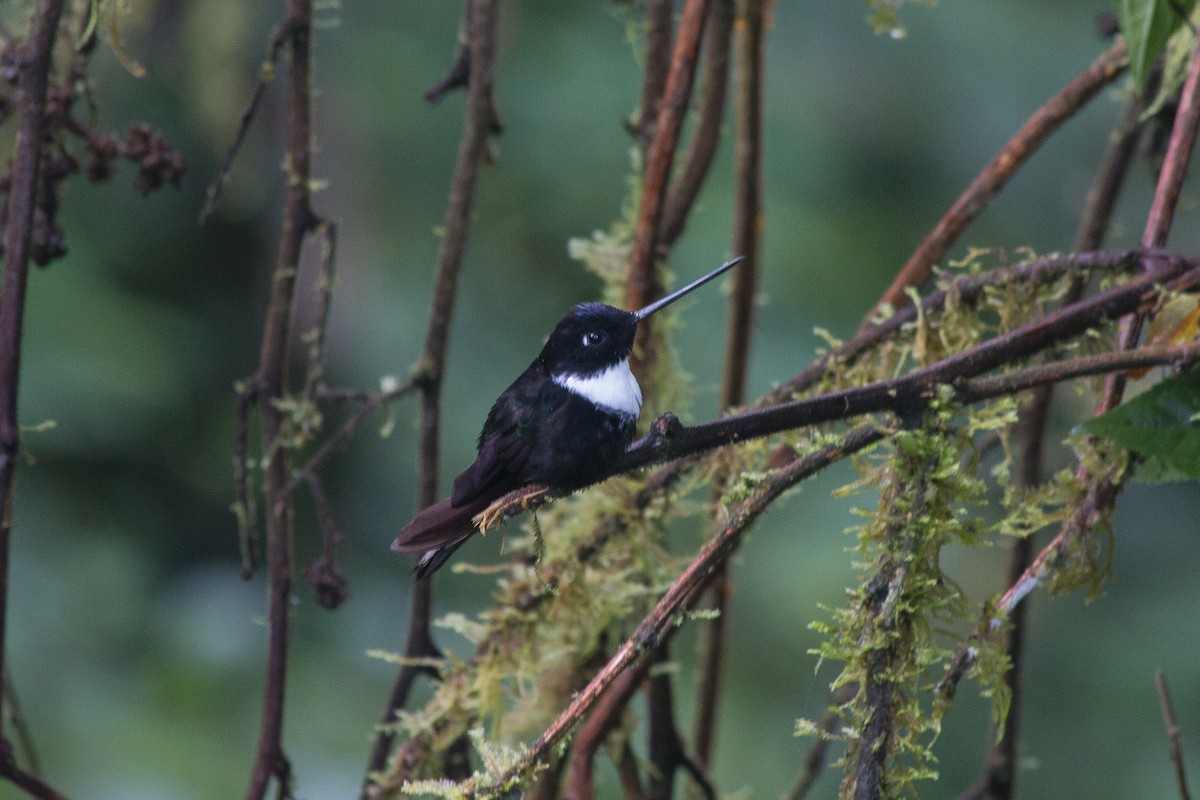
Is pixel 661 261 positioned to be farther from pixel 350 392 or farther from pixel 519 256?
pixel 519 256

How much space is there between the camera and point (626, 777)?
7.14 ft

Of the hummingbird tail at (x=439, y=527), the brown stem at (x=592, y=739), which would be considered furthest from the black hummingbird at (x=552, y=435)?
the brown stem at (x=592, y=739)

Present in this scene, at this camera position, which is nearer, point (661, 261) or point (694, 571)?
point (694, 571)

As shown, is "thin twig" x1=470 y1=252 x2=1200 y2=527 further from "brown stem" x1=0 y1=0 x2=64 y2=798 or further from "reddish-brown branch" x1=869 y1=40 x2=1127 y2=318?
"brown stem" x1=0 y1=0 x2=64 y2=798

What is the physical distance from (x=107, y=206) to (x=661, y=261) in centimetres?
280

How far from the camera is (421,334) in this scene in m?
4.14

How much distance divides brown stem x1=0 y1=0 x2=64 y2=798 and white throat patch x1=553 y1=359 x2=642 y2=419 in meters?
0.68

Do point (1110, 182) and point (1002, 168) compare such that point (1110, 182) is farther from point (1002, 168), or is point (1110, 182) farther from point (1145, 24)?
point (1145, 24)

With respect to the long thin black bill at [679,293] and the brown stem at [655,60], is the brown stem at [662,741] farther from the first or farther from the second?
the brown stem at [655,60]

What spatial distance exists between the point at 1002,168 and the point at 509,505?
1.04 metres

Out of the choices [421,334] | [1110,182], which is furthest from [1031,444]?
[421,334]

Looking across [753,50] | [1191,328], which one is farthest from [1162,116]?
[1191,328]

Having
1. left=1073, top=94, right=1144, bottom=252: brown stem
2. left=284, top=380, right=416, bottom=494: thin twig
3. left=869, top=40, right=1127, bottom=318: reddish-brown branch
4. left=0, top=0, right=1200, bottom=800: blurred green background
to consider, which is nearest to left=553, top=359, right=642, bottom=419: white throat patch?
left=284, top=380, right=416, bottom=494: thin twig

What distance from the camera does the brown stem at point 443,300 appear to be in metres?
2.01
